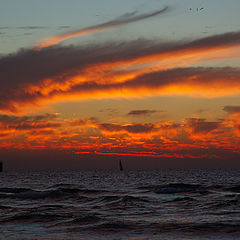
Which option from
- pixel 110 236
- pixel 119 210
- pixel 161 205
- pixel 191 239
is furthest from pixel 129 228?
pixel 161 205

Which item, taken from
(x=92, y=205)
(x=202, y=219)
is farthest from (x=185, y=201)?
(x=202, y=219)

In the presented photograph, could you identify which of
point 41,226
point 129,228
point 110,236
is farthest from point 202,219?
Answer: point 41,226

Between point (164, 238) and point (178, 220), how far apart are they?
6636 millimetres

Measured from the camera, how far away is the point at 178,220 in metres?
30.0

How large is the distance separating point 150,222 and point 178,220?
2292mm

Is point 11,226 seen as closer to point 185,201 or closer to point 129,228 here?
point 129,228

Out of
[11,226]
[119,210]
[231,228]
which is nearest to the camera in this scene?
[231,228]

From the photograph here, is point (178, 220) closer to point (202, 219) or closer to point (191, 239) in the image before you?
point (202, 219)

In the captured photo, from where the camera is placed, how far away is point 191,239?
23.2m

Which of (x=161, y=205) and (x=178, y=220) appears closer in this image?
(x=178, y=220)

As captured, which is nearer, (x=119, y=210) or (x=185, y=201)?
(x=119, y=210)

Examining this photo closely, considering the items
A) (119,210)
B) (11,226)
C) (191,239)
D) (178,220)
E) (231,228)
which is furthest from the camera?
(119,210)

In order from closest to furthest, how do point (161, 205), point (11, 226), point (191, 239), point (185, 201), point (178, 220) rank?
1. point (191, 239)
2. point (11, 226)
3. point (178, 220)
4. point (161, 205)
5. point (185, 201)

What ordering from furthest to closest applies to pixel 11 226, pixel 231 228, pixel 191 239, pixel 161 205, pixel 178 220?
pixel 161 205 → pixel 178 220 → pixel 11 226 → pixel 231 228 → pixel 191 239
